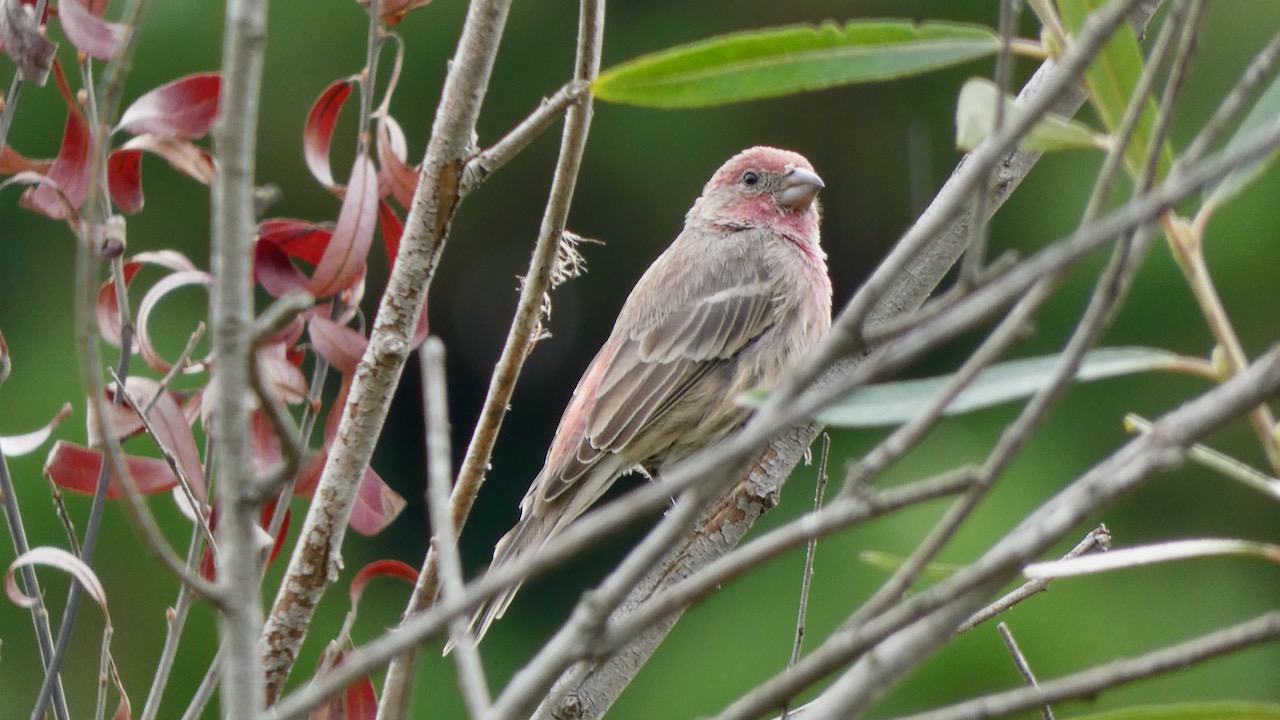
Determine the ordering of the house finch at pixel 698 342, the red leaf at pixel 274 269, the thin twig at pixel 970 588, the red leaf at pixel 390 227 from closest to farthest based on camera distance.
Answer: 1. the thin twig at pixel 970 588
2. the red leaf at pixel 274 269
3. the red leaf at pixel 390 227
4. the house finch at pixel 698 342

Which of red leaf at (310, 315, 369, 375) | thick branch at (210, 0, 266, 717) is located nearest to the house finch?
red leaf at (310, 315, 369, 375)

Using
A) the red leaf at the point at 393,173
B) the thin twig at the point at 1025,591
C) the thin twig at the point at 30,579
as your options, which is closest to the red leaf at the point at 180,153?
the red leaf at the point at 393,173

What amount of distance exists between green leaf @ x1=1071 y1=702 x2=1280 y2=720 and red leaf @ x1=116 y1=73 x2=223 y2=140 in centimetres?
150

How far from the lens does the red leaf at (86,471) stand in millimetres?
2162

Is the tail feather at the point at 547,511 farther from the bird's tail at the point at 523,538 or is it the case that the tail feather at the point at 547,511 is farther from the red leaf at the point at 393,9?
the red leaf at the point at 393,9

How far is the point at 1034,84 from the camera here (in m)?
2.76

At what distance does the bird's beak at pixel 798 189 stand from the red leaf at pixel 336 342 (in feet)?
10.3

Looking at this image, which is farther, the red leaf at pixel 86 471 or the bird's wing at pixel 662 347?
the bird's wing at pixel 662 347

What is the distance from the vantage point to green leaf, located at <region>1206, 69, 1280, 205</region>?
1556mm

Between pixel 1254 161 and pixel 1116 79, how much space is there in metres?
0.18

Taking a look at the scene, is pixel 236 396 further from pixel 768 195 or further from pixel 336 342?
pixel 768 195

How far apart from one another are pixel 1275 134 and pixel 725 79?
70 cm

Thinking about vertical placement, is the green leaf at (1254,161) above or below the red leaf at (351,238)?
above

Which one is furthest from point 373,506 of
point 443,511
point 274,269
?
point 443,511
